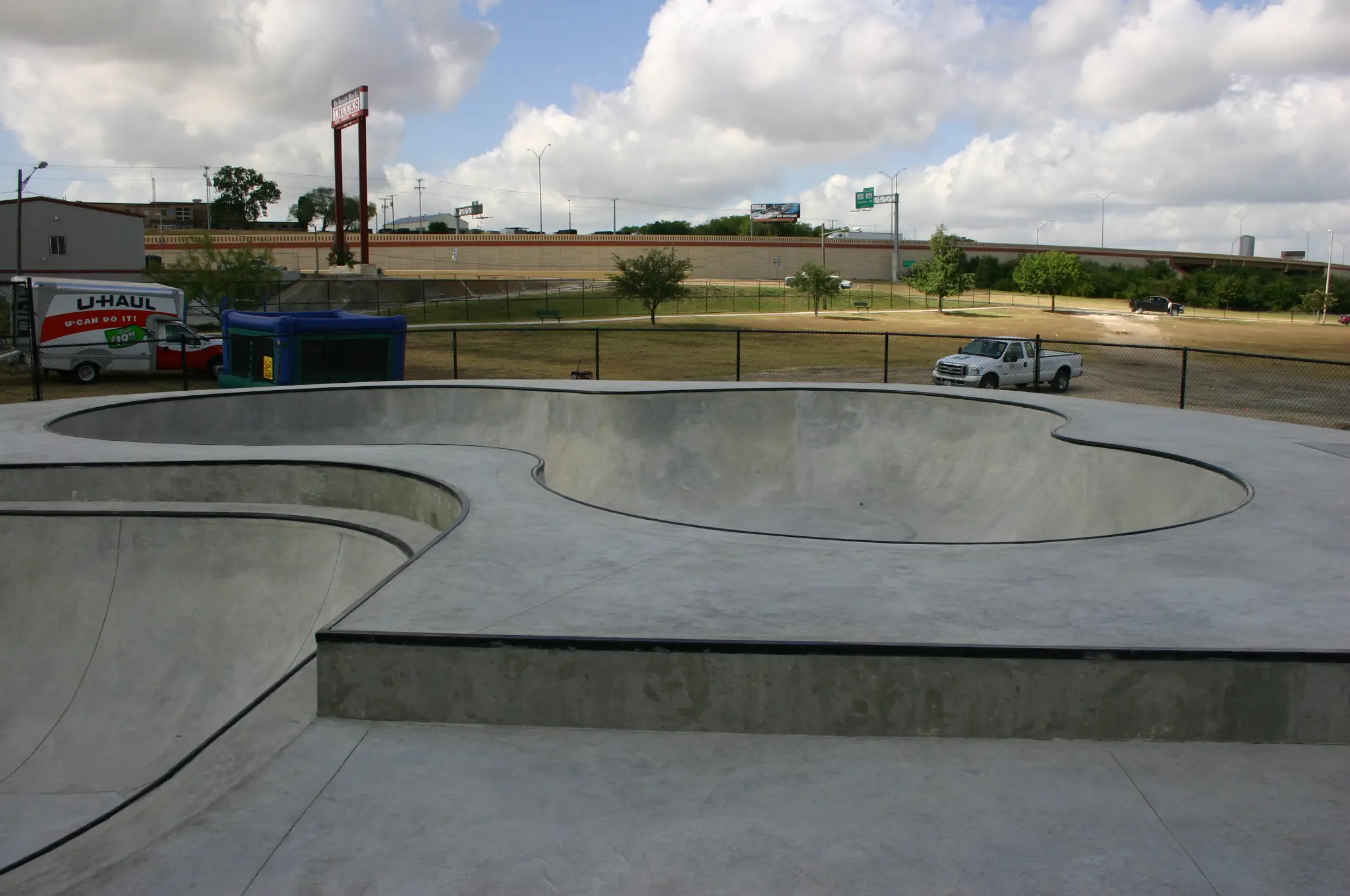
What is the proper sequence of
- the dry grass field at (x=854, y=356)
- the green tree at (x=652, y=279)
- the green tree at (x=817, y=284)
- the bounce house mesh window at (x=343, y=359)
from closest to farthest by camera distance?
the bounce house mesh window at (x=343, y=359)
the dry grass field at (x=854, y=356)
the green tree at (x=652, y=279)
the green tree at (x=817, y=284)

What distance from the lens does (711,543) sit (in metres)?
6.34

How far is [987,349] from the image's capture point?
26547mm

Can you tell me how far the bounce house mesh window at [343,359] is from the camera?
18.3 m

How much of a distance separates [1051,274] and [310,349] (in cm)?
7191

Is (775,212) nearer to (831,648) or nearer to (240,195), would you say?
(240,195)

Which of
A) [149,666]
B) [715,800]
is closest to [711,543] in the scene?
[715,800]

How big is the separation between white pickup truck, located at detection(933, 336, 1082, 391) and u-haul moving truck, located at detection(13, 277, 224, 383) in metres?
18.8

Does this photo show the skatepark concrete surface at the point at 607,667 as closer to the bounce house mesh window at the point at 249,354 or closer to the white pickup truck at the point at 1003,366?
the bounce house mesh window at the point at 249,354

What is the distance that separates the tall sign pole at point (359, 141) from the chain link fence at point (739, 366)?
33.6m

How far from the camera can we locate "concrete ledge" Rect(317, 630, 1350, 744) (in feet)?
14.0

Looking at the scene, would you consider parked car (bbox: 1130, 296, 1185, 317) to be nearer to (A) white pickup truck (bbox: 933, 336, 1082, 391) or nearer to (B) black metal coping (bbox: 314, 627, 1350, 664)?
(A) white pickup truck (bbox: 933, 336, 1082, 391)

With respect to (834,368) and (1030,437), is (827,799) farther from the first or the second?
(834,368)

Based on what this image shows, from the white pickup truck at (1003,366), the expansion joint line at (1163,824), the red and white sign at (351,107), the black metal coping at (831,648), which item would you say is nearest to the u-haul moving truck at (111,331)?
the white pickup truck at (1003,366)

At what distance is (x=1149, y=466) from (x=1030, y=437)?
2620 millimetres
